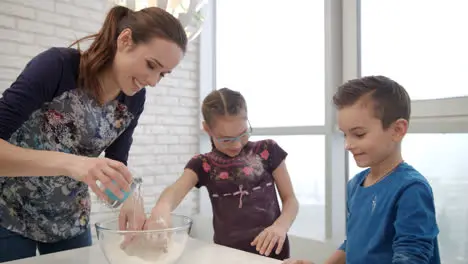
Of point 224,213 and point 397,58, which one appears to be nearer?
point 224,213

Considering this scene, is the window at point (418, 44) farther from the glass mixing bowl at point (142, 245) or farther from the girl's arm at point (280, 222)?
the glass mixing bowl at point (142, 245)

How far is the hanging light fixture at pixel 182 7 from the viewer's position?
5.08 feet

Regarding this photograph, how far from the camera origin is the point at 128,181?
2.91 ft

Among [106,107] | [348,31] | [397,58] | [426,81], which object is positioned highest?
[348,31]

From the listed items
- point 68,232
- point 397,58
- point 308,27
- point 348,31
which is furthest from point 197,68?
point 68,232

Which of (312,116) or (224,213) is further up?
(312,116)

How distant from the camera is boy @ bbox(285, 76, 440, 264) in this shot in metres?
0.93

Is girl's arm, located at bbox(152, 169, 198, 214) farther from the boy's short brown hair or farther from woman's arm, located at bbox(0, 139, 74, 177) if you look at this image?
the boy's short brown hair

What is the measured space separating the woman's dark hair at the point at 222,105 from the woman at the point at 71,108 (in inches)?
10.6

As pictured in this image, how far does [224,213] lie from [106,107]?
592 mm

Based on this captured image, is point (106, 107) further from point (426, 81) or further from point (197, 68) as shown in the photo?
point (197, 68)

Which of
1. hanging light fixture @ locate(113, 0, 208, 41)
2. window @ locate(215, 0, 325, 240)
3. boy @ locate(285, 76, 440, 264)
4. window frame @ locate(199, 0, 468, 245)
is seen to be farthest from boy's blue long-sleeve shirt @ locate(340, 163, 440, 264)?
window @ locate(215, 0, 325, 240)

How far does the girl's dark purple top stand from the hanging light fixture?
1.79 ft

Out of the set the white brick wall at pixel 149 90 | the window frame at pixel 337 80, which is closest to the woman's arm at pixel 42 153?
the white brick wall at pixel 149 90
